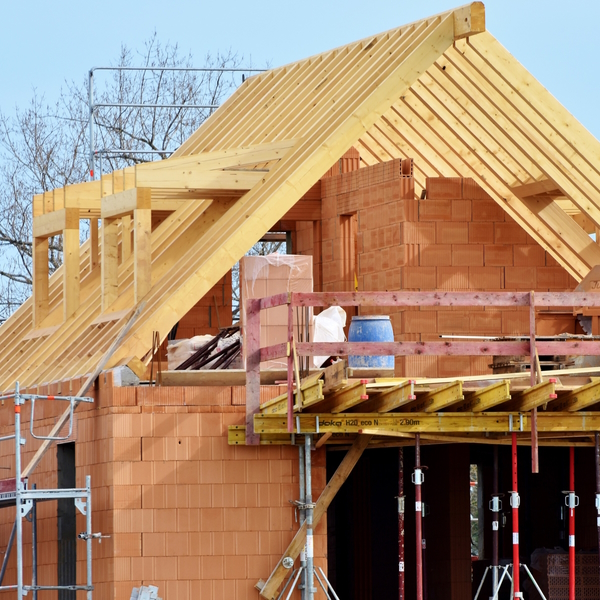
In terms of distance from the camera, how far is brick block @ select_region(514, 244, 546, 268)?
56.3ft

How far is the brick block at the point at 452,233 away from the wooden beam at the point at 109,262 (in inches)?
156

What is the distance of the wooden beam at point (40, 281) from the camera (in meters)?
18.1

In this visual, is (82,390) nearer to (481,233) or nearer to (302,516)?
(302,516)

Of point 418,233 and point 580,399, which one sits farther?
point 418,233

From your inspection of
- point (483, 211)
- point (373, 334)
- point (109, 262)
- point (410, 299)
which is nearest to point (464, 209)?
point (483, 211)

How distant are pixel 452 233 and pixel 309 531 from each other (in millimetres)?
5376

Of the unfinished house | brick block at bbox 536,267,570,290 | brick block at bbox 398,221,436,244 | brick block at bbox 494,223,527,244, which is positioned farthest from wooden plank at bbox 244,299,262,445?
brick block at bbox 536,267,570,290

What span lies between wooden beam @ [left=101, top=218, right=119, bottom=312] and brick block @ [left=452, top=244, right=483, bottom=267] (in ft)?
13.6

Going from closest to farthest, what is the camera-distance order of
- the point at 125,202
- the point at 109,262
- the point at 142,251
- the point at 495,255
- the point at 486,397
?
the point at 486,397
the point at 142,251
the point at 125,202
the point at 109,262
the point at 495,255

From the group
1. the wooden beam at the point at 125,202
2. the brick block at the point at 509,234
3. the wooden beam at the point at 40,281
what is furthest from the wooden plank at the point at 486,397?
the wooden beam at the point at 40,281

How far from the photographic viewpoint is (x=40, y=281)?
1833 cm

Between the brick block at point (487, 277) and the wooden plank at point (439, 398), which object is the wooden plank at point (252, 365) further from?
the brick block at point (487, 277)

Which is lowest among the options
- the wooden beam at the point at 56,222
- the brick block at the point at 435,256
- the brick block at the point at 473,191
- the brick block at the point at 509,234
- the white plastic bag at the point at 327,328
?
the white plastic bag at the point at 327,328

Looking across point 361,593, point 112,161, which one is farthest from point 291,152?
point 112,161
